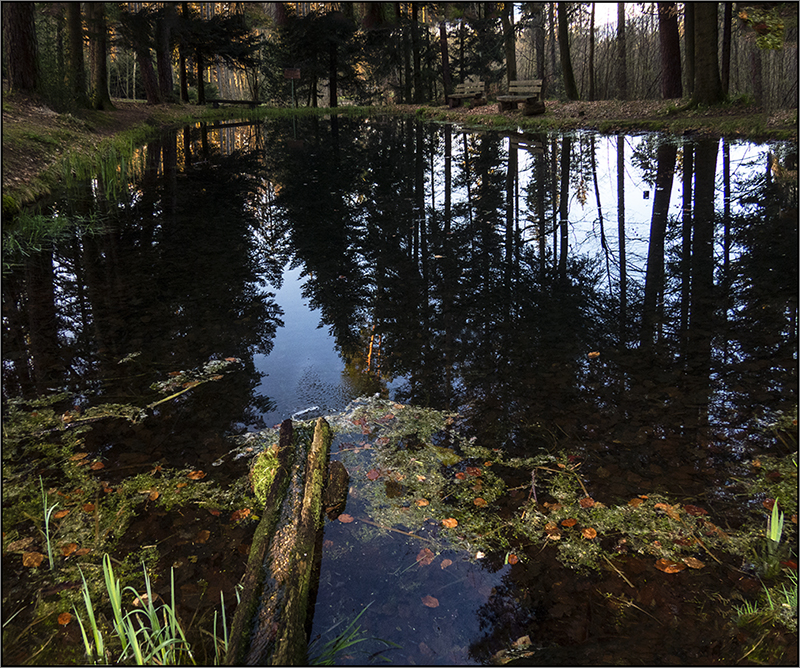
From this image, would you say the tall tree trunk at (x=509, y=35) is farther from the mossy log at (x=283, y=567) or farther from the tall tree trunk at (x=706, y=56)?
the mossy log at (x=283, y=567)

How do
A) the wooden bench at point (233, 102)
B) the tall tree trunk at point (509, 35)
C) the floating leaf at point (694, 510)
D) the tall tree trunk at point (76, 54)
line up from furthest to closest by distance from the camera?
the wooden bench at point (233, 102) → the tall tree trunk at point (509, 35) → the tall tree trunk at point (76, 54) → the floating leaf at point (694, 510)

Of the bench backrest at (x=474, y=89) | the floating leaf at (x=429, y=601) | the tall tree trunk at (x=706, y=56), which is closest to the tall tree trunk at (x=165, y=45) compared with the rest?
the bench backrest at (x=474, y=89)

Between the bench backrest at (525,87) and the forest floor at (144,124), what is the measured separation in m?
0.79

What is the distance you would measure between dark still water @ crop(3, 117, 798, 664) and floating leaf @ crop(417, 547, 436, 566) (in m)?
0.04

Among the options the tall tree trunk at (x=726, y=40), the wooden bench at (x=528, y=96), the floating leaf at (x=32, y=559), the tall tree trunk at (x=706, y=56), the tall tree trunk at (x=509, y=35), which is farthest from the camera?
the tall tree trunk at (x=509, y=35)

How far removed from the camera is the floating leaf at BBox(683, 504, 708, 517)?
99.5 inches

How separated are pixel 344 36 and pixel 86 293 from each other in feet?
113

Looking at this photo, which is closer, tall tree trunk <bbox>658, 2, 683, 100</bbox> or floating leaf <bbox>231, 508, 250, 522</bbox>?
floating leaf <bbox>231, 508, 250, 522</bbox>

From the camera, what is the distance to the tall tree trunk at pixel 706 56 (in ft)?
41.0

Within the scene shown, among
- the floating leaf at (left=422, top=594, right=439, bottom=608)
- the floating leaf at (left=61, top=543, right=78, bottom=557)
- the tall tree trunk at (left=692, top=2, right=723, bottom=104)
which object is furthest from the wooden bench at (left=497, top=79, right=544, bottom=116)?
the floating leaf at (left=61, top=543, right=78, bottom=557)

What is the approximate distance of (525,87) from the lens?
63.0 ft

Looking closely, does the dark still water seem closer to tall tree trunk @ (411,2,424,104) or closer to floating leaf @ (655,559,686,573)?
floating leaf @ (655,559,686,573)

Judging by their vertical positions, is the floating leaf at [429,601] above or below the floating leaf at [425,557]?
below

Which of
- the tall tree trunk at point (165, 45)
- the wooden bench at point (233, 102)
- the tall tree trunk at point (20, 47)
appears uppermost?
the tall tree trunk at point (165, 45)
